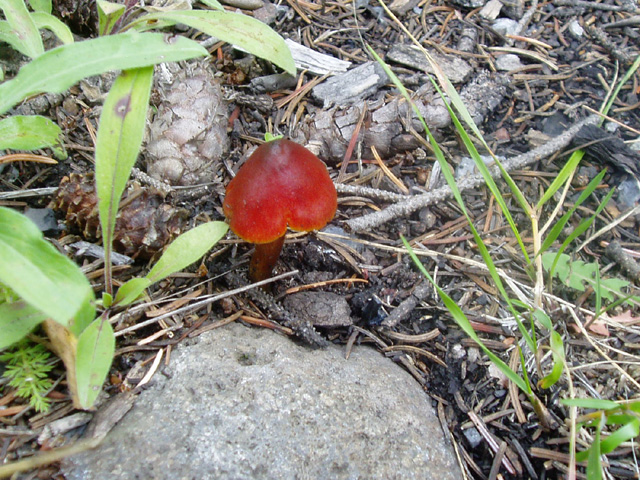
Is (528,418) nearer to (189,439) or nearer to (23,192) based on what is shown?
(189,439)

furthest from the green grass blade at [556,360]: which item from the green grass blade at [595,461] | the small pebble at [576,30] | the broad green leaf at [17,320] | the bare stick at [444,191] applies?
the small pebble at [576,30]

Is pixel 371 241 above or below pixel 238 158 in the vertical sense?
below

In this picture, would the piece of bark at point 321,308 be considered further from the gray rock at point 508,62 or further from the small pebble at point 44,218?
the gray rock at point 508,62

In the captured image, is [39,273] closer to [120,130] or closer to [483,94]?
[120,130]

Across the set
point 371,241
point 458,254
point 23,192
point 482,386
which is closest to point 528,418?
point 482,386

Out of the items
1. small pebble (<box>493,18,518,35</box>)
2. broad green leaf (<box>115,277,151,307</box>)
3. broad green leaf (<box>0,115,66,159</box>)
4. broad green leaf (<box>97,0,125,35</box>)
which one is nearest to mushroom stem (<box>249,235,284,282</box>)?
broad green leaf (<box>115,277,151,307</box>)

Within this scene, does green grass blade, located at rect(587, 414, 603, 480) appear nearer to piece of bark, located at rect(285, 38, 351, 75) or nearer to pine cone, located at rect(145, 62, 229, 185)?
pine cone, located at rect(145, 62, 229, 185)
